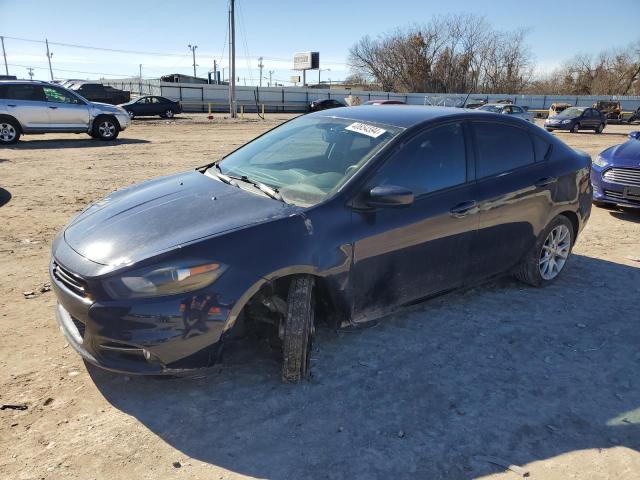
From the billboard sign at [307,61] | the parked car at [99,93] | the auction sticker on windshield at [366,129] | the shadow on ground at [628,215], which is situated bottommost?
the shadow on ground at [628,215]

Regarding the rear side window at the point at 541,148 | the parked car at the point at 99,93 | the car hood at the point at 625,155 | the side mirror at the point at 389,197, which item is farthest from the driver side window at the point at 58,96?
the parked car at the point at 99,93

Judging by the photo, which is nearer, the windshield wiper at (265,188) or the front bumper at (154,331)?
the front bumper at (154,331)

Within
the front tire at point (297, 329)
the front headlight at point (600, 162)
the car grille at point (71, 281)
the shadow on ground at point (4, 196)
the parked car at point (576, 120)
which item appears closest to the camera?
the car grille at point (71, 281)

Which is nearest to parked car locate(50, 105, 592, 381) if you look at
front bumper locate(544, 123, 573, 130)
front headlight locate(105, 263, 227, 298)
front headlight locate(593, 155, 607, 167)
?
front headlight locate(105, 263, 227, 298)

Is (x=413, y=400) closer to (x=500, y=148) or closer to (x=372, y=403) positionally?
(x=372, y=403)

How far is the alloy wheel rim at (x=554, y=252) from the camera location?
15.1 feet

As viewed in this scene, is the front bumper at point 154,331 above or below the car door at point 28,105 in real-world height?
below

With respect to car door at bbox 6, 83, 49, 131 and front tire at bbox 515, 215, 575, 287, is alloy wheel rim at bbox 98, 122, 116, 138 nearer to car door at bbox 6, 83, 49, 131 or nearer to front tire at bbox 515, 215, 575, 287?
car door at bbox 6, 83, 49, 131

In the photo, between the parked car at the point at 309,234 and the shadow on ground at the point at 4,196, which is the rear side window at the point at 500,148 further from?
the shadow on ground at the point at 4,196

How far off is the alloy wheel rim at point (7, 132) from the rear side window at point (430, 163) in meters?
14.2

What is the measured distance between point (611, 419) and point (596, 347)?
0.89 meters

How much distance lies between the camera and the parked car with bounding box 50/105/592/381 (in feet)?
8.79

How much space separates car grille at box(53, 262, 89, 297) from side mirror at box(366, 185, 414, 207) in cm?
174

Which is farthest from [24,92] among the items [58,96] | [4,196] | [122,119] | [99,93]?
[99,93]
